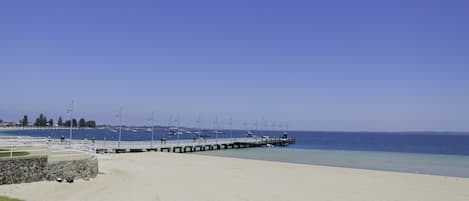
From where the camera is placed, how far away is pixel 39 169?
15.2 metres

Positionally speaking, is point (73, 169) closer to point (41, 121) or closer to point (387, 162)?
point (387, 162)

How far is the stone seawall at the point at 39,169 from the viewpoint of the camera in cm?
1409

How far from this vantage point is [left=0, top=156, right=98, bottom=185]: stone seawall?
1409 centimetres

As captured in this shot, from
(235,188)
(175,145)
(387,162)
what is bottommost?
(387,162)

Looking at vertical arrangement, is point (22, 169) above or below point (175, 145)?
above

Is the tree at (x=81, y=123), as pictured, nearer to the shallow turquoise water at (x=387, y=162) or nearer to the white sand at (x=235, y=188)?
the shallow turquoise water at (x=387, y=162)

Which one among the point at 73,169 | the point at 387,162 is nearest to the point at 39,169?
the point at 73,169

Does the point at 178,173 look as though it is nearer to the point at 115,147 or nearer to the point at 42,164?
the point at 42,164

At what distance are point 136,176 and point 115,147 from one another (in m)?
19.4

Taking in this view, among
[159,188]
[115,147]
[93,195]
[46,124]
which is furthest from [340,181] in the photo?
[46,124]

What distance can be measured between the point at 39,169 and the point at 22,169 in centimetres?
68

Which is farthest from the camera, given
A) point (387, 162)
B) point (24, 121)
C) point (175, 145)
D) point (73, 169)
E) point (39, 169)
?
point (24, 121)

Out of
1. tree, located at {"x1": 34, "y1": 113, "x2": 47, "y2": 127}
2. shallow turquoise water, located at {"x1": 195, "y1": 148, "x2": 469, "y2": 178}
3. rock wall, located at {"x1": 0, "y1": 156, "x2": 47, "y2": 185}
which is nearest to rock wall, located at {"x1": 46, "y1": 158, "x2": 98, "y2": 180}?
rock wall, located at {"x1": 0, "y1": 156, "x2": 47, "y2": 185}

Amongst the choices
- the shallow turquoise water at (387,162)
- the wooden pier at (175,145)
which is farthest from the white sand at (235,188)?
the wooden pier at (175,145)
